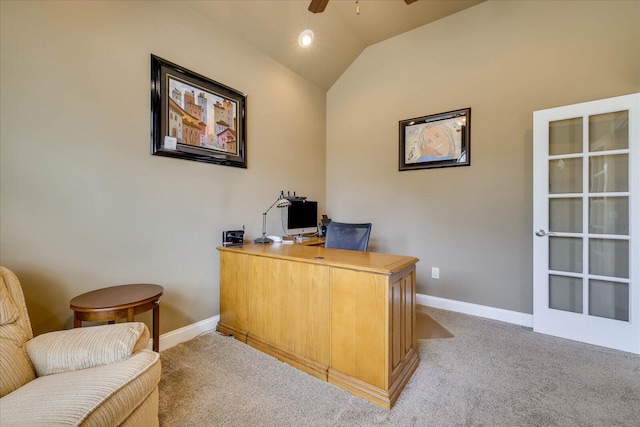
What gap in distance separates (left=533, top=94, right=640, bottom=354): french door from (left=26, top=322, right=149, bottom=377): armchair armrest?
10.3 feet

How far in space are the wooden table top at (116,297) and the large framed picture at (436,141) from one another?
289 cm

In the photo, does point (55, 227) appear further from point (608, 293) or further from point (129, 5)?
point (608, 293)

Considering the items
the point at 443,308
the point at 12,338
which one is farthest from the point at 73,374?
the point at 443,308

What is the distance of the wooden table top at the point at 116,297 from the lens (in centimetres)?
146

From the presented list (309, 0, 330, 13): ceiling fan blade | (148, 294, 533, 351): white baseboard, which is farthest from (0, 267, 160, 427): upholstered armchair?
(309, 0, 330, 13): ceiling fan blade

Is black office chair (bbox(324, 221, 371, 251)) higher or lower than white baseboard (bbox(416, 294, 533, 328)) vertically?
higher

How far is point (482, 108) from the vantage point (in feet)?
9.09

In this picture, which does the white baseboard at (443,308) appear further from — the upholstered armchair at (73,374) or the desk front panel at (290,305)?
the upholstered armchair at (73,374)

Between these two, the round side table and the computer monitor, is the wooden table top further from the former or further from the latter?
the computer monitor

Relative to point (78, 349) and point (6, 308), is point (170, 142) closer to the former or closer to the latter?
point (6, 308)

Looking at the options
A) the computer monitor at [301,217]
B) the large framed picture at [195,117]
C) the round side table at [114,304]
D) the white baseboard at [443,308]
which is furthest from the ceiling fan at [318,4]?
the white baseboard at [443,308]

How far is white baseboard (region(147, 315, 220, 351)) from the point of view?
2.10 m

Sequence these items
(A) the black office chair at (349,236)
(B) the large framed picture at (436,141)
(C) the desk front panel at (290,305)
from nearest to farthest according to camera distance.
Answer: (C) the desk front panel at (290,305) → (A) the black office chair at (349,236) → (B) the large framed picture at (436,141)

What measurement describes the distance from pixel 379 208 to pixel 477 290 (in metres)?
1.44
